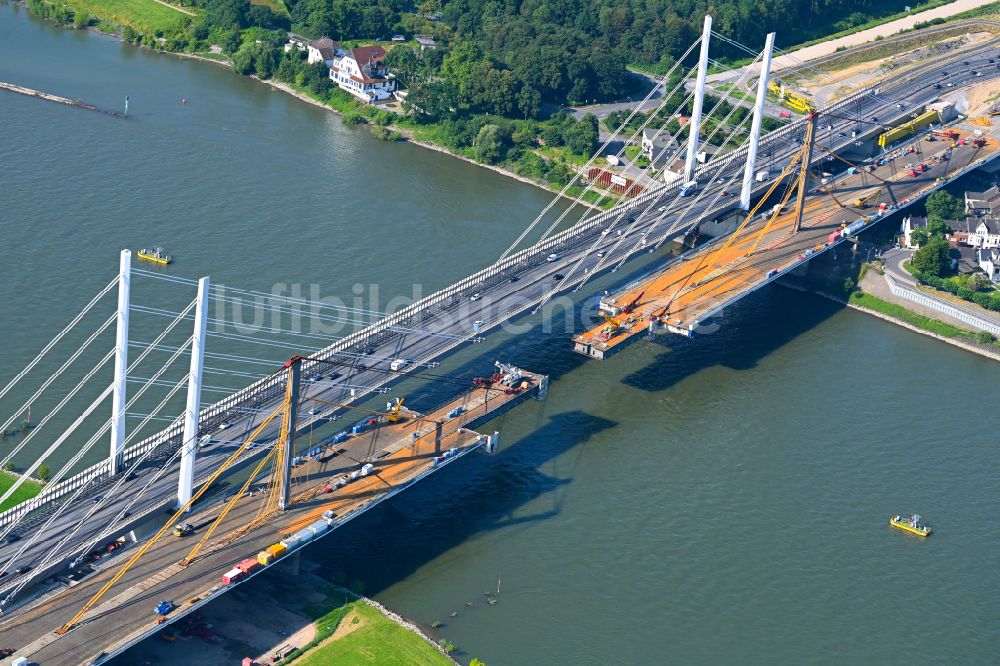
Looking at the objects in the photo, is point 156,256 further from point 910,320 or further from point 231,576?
point 910,320

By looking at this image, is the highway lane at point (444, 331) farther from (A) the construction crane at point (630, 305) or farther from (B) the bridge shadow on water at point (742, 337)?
(B) the bridge shadow on water at point (742, 337)

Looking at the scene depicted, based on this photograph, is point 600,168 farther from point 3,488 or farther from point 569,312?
point 3,488

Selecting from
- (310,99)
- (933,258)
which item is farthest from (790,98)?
→ (310,99)

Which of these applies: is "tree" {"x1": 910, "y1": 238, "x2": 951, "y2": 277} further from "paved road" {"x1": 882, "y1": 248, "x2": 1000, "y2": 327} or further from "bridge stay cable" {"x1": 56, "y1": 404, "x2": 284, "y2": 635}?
"bridge stay cable" {"x1": 56, "y1": 404, "x2": 284, "y2": 635}

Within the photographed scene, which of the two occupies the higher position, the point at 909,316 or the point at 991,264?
A: the point at 991,264

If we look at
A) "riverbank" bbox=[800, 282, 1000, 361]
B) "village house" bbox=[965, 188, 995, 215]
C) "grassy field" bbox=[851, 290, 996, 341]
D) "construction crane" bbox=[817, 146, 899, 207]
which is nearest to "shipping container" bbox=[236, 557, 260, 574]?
"riverbank" bbox=[800, 282, 1000, 361]

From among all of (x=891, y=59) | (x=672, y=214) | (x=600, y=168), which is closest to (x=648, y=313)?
(x=672, y=214)
